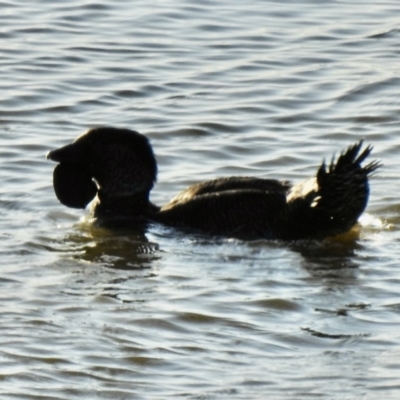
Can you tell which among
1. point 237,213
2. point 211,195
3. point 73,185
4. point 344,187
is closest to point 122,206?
point 73,185

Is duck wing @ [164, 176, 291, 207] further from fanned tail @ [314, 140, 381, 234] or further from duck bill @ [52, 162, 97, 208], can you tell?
duck bill @ [52, 162, 97, 208]

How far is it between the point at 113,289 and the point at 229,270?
92cm

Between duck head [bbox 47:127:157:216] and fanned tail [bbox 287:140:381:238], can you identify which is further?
duck head [bbox 47:127:157:216]

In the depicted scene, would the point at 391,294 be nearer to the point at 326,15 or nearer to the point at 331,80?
the point at 331,80

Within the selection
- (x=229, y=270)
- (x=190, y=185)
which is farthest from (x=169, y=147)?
(x=229, y=270)

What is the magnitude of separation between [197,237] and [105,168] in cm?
114

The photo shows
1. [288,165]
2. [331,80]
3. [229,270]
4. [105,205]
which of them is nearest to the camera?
[229,270]

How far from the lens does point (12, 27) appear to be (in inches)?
665

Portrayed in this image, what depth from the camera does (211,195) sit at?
10281 mm

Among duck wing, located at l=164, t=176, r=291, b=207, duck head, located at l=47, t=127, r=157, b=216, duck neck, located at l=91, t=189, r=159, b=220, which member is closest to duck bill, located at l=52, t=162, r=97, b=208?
duck head, located at l=47, t=127, r=157, b=216

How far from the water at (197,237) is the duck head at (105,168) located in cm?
27

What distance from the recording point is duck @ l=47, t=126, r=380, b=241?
9672 mm

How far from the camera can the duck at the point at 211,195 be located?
967 centimetres

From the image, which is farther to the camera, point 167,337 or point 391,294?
point 391,294
